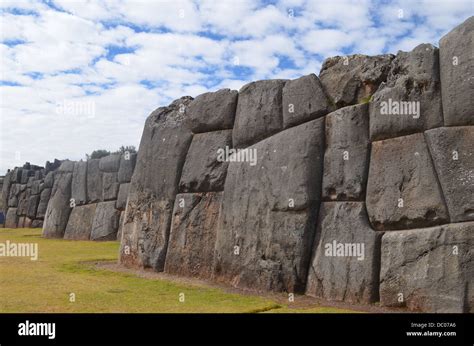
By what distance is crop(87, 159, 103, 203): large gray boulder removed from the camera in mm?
22112

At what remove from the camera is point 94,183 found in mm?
22391

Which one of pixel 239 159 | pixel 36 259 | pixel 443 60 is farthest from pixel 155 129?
pixel 443 60

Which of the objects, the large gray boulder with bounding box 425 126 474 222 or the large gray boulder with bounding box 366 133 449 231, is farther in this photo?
the large gray boulder with bounding box 366 133 449 231

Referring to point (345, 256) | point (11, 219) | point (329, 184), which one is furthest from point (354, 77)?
point (11, 219)

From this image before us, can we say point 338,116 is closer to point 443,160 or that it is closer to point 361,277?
point 443,160

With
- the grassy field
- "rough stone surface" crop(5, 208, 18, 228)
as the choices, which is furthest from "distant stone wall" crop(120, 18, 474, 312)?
"rough stone surface" crop(5, 208, 18, 228)

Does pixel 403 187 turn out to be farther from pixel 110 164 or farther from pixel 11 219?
pixel 11 219

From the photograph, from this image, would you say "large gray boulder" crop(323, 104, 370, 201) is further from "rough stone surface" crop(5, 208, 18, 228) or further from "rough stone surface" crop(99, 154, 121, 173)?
"rough stone surface" crop(5, 208, 18, 228)

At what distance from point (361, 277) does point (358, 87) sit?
3.30m

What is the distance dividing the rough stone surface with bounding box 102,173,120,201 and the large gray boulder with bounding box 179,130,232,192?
35.0 feet

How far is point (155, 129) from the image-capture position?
41.1 feet

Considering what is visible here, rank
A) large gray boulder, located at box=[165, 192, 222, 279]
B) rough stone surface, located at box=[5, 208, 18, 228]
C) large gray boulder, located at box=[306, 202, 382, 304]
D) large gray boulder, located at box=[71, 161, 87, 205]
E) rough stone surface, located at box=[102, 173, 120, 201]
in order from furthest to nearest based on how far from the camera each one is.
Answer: rough stone surface, located at box=[5, 208, 18, 228] → large gray boulder, located at box=[71, 161, 87, 205] → rough stone surface, located at box=[102, 173, 120, 201] → large gray boulder, located at box=[165, 192, 222, 279] → large gray boulder, located at box=[306, 202, 382, 304]

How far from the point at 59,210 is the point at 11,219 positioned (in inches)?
433

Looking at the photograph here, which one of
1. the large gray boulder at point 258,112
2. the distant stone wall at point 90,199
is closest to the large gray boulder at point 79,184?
the distant stone wall at point 90,199
